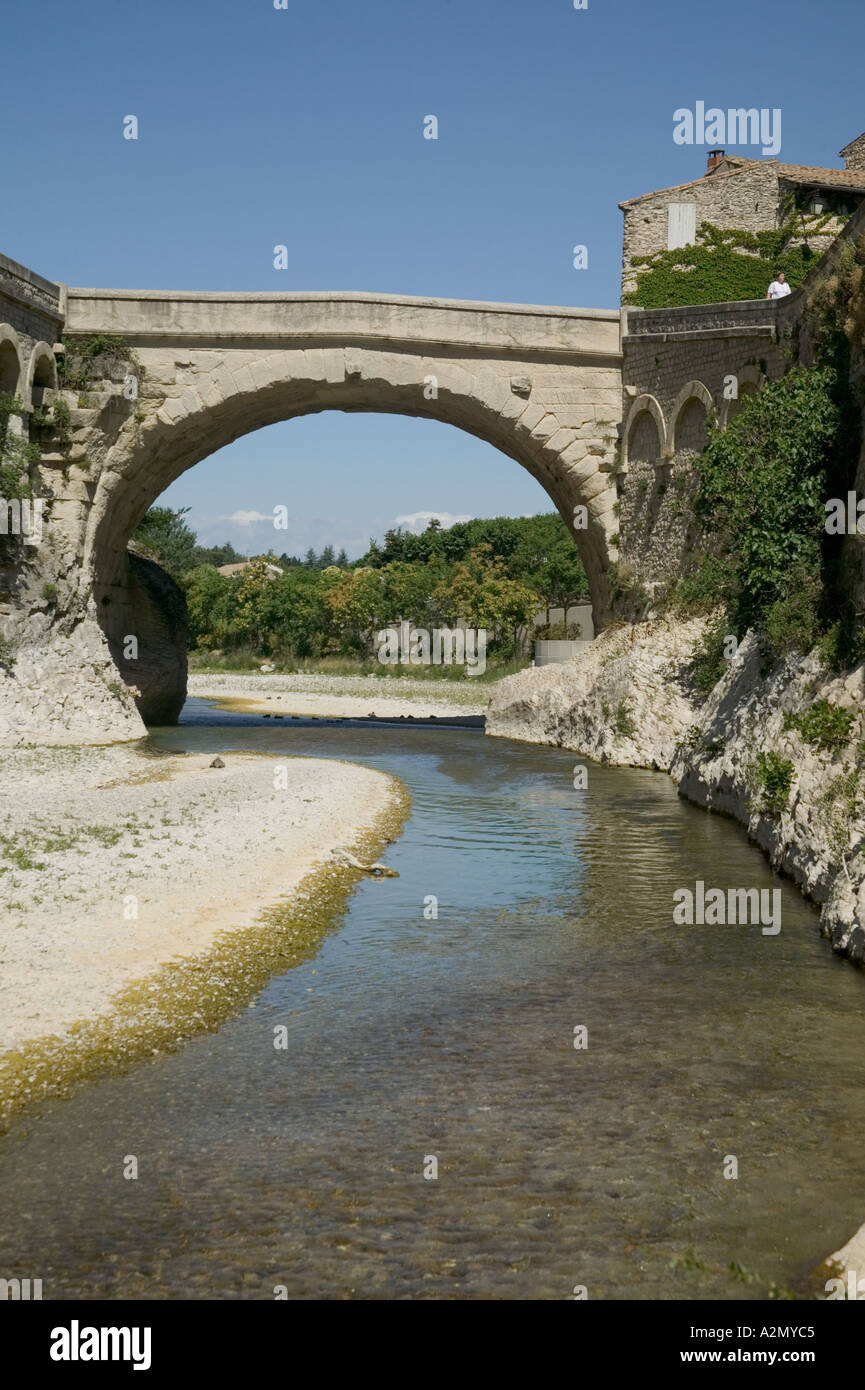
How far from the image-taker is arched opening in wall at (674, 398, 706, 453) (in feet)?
79.3

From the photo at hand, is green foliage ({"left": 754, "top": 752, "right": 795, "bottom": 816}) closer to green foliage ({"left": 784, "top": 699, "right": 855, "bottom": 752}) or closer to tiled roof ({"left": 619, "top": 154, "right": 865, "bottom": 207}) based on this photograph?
green foliage ({"left": 784, "top": 699, "right": 855, "bottom": 752})

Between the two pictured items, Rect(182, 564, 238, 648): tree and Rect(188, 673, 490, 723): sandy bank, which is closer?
Rect(188, 673, 490, 723): sandy bank

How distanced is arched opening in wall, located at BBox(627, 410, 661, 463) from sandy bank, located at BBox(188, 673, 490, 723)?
432 inches

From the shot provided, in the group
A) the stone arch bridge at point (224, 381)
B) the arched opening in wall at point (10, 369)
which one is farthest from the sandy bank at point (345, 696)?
the arched opening in wall at point (10, 369)

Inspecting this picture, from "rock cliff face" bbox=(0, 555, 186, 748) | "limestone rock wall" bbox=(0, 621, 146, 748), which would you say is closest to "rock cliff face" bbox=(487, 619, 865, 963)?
"rock cliff face" bbox=(0, 555, 186, 748)

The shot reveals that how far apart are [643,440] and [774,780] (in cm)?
1418

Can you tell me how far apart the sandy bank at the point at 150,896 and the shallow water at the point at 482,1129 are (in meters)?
0.34

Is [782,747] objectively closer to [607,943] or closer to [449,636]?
[607,943]

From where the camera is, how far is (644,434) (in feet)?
84.4

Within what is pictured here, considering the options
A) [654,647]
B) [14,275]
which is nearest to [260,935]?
[654,647]

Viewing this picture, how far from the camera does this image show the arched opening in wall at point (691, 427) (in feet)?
79.3

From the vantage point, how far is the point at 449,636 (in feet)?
189
